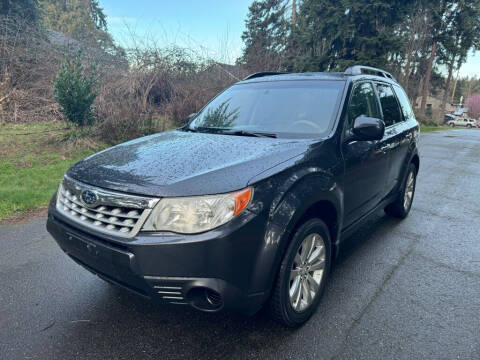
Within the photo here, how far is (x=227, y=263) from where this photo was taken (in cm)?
185

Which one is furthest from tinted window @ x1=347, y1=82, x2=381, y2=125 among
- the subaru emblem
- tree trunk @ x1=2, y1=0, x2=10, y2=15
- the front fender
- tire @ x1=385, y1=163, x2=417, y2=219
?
tree trunk @ x1=2, y1=0, x2=10, y2=15

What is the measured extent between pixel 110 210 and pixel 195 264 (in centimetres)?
63

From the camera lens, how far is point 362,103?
128 inches

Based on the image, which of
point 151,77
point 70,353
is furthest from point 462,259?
point 151,77

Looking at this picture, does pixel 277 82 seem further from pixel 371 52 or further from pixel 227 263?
pixel 371 52

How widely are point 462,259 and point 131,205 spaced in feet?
11.2

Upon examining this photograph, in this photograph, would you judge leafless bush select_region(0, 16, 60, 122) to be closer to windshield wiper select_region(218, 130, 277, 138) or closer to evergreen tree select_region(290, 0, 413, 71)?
windshield wiper select_region(218, 130, 277, 138)

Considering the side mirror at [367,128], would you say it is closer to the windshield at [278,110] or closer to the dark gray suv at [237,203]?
the dark gray suv at [237,203]

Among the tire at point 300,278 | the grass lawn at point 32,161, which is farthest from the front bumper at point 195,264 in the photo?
the grass lawn at point 32,161

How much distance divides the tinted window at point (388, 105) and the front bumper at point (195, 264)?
2.56 meters

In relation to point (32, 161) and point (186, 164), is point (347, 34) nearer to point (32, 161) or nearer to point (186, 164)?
point (32, 161)

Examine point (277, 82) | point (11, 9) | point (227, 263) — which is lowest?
point (227, 263)

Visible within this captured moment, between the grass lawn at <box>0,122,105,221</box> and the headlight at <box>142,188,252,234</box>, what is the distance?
376 centimetres

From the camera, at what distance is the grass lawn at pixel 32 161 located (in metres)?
5.06
